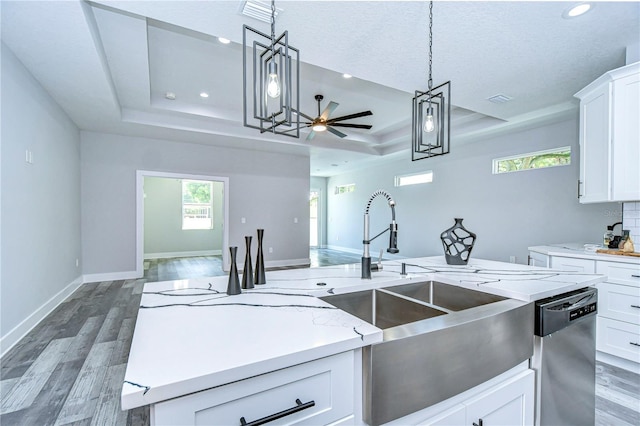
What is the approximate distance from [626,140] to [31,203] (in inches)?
223

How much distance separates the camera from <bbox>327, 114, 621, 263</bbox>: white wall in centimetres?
432

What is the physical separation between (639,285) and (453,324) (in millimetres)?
2578

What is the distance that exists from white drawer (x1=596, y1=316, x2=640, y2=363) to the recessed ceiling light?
2.50 metres

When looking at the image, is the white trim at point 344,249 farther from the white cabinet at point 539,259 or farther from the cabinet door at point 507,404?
the cabinet door at point 507,404

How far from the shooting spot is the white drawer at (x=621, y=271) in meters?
2.43

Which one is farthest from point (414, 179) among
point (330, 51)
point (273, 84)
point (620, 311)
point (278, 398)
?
point (278, 398)

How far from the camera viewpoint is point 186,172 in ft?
18.8

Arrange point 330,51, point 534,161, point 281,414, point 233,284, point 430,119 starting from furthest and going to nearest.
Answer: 1. point 534,161
2. point 330,51
3. point 430,119
4. point 233,284
5. point 281,414

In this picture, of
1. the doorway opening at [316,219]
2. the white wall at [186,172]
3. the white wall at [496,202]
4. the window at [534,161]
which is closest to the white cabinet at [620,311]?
the white wall at [496,202]

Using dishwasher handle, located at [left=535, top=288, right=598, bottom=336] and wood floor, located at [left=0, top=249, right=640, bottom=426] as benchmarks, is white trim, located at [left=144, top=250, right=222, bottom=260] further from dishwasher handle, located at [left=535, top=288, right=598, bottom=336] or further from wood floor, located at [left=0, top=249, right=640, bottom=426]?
dishwasher handle, located at [left=535, top=288, right=598, bottom=336]

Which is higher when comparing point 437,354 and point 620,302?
point 437,354

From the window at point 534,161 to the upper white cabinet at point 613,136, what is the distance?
173 cm

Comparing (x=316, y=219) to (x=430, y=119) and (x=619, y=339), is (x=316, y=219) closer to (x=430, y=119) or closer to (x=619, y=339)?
(x=619, y=339)

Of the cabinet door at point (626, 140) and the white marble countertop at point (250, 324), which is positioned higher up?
the cabinet door at point (626, 140)
